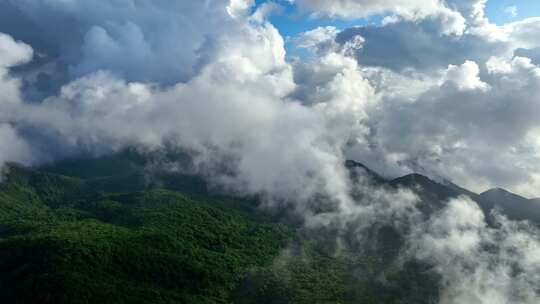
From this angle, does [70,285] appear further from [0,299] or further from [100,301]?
[0,299]

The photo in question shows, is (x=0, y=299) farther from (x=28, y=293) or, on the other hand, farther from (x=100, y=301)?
(x=100, y=301)

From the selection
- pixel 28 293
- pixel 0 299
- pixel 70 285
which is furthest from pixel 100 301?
pixel 0 299

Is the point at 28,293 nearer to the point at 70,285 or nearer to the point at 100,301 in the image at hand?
the point at 70,285

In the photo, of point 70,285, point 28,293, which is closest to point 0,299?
point 28,293

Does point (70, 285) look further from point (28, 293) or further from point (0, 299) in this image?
point (0, 299)

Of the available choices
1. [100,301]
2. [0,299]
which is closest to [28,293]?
[0,299]

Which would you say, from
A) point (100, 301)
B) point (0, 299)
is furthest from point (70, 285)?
point (0, 299)
